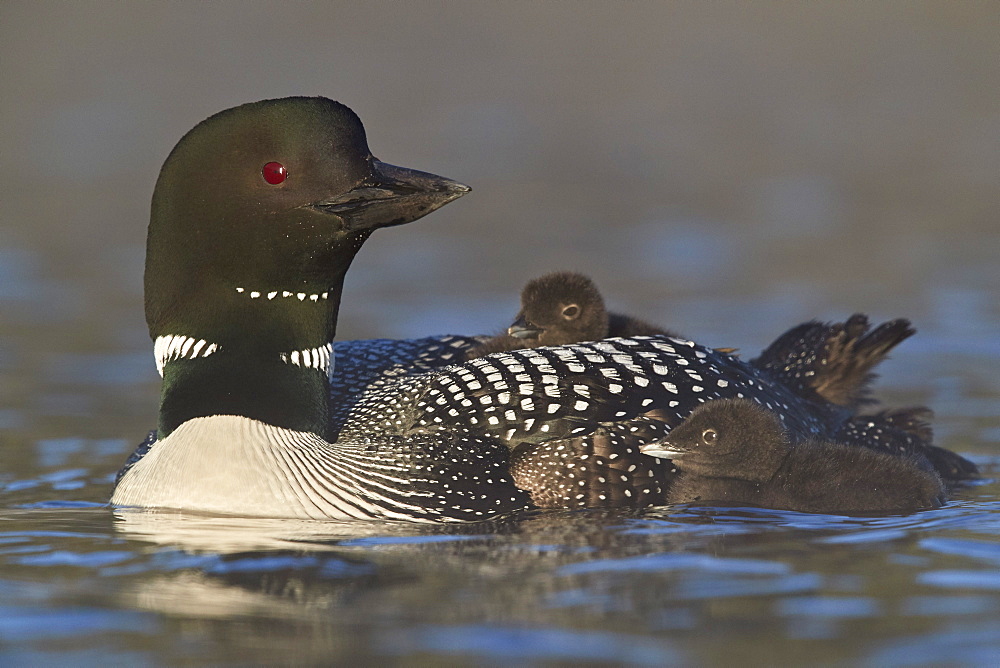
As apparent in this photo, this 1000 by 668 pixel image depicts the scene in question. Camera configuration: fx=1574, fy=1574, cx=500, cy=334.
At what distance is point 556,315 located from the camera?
677 cm

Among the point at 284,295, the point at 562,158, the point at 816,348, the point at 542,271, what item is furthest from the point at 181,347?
the point at 562,158

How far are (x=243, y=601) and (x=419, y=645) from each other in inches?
28.0

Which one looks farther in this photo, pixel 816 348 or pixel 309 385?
pixel 816 348

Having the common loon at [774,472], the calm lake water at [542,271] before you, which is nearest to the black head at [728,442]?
the common loon at [774,472]

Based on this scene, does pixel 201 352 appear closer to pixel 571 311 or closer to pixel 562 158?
pixel 571 311

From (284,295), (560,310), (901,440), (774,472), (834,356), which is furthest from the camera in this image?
(834,356)

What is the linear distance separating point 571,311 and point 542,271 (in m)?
4.60

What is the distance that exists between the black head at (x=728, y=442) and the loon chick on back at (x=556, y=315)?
3.54 ft

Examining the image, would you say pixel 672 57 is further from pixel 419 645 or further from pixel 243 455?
pixel 419 645

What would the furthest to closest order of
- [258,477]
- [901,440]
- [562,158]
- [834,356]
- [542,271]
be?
1. [562,158]
2. [542,271]
3. [834,356]
4. [901,440]
5. [258,477]

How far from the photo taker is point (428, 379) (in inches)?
232

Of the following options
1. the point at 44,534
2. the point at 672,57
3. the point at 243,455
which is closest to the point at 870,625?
the point at 243,455

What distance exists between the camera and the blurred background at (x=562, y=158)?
9953 mm

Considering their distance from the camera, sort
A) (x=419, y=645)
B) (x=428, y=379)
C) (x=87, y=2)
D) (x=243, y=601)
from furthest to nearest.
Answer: (x=87, y=2), (x=428, y=379), (x=243, y=601), (x=419, y=645)
